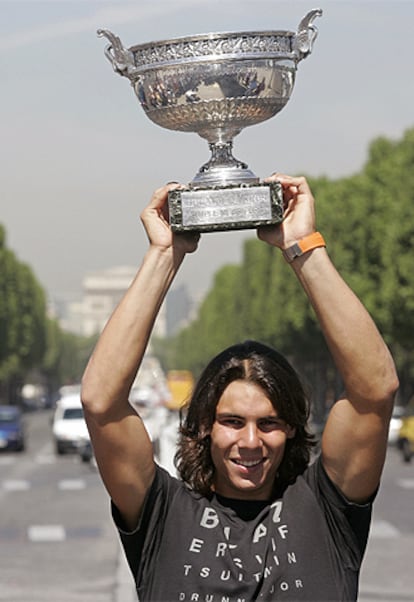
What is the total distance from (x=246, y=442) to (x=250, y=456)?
1.5 inches

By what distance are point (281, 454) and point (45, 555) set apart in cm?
1533

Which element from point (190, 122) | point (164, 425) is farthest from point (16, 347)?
point (190, 122)

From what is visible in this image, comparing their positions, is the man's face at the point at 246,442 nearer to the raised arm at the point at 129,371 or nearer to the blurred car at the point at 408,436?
the raised arm at the point at 129,371

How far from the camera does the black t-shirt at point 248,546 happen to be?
4285 mm

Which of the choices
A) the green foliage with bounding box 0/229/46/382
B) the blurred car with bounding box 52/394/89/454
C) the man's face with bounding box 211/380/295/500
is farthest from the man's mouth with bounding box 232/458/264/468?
the green foliage with bounding box 0/229/46/382

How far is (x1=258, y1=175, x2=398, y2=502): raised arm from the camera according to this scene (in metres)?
4.33

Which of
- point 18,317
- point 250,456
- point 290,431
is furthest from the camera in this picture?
point 18,317

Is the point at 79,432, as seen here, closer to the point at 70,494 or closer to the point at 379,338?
the point at 70,494

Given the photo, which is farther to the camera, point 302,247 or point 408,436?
point 408,436

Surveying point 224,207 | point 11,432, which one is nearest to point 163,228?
point 224,207

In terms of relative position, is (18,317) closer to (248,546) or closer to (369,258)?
(369,258)

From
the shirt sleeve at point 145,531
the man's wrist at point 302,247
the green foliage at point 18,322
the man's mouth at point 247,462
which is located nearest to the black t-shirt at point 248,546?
the shirt sleeve at point 145,531

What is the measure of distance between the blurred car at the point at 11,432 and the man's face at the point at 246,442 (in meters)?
43.6

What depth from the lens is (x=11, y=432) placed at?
157ft
